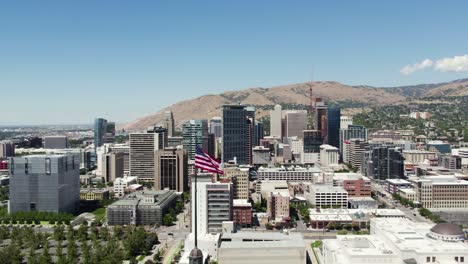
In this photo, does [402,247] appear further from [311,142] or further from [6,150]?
[6,150]

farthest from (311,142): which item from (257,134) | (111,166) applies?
(111,166)

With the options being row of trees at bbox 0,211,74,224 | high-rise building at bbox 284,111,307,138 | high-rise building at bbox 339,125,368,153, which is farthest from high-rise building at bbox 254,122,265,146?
row of trees at bbox 0,211,74,224

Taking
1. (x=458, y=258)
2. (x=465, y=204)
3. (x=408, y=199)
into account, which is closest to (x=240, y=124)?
(x=408, y=199)

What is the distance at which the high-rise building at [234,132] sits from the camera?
105250mm

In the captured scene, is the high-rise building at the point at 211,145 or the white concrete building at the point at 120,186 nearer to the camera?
the white concrete building at the point at 120,186

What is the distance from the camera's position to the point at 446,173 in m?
92.4

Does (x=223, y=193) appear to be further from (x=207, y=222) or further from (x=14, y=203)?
(x=14, y=203)

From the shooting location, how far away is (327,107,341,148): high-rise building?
134 metres

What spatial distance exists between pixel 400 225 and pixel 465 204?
32.8m

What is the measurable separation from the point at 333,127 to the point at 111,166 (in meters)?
62.3

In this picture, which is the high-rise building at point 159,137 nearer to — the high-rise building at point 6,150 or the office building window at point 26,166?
the office building window at point 26,166

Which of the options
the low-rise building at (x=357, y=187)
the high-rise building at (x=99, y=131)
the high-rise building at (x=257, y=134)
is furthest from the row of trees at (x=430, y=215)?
the high-rise building at (x=99, y=131)

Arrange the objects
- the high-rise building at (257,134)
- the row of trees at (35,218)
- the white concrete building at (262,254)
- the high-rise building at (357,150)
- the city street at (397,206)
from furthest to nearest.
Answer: the high-rise building at (257,134) < the high-rise building at (357,150) < the city street at (397,206) < the row of trees at (35,218) < the white concrete building at (262,254)

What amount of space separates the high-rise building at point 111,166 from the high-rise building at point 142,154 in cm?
457
